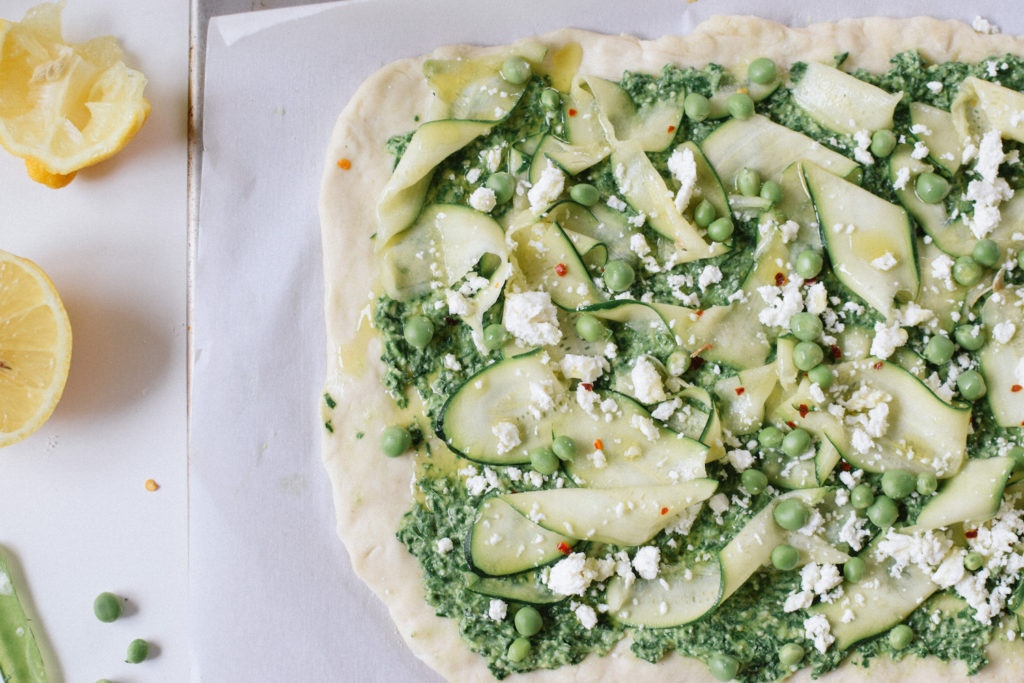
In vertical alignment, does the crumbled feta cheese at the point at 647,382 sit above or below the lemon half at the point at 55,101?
below

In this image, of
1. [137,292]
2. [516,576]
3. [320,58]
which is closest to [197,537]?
[137,292]

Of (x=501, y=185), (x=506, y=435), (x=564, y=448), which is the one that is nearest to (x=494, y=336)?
(x=506, y=435)

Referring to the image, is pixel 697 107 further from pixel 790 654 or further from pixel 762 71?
pixel 790 654

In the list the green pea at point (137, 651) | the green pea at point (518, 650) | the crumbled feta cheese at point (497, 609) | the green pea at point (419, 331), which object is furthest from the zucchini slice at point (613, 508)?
the green pea at point (137, 651)

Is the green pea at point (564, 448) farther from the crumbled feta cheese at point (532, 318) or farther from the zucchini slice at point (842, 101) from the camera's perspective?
the zucchini slice at point (842, 101)

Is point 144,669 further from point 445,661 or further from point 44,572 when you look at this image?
point 445,661

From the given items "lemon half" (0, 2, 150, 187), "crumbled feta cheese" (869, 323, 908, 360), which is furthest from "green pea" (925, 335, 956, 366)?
"lemon half" (0, 2, 150, 187)

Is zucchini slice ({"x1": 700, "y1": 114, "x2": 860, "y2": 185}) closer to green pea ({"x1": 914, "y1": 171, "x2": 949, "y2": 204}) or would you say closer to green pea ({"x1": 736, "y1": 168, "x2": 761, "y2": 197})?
green pea ({"x1": 736, "y1": 168, "x2": 761, "y2": 197})
